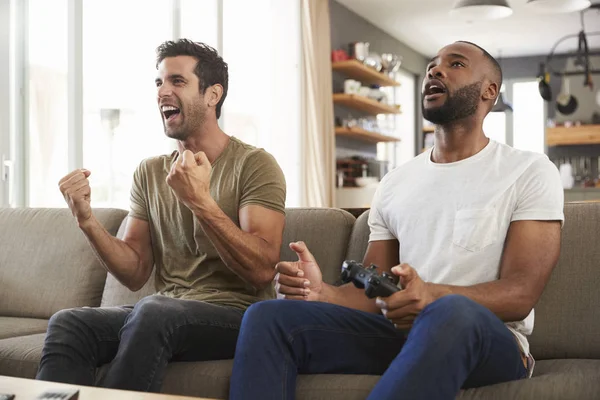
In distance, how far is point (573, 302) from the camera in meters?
1.90

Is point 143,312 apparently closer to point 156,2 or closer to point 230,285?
point 230,285

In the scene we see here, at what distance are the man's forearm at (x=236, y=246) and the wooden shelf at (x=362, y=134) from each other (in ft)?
16.8

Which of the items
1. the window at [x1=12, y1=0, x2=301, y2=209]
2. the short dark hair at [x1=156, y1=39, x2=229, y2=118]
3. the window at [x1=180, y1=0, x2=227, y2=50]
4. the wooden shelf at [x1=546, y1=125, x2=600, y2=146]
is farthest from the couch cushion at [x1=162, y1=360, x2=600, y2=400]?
the wooden shelf at [x1=546, y1=125, x2=600, y2=146]

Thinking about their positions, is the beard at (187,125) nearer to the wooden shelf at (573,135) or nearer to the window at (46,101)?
the window at (46,101)

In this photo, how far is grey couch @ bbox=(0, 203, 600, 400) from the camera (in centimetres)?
161

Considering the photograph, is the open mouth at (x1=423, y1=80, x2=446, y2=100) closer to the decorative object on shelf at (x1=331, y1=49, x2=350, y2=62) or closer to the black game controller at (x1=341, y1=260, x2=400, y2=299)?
the black game controller at (x1=341, y1=260, x2=400, y2=299)

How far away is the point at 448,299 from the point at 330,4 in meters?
6.28

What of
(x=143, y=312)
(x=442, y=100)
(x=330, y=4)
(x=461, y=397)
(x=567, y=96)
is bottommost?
(x=461, y=397)

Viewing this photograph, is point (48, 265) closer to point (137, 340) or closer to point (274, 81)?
point (137, 340)

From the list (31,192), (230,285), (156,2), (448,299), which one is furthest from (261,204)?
Answer: (156,2)

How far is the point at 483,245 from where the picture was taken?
173 centimetres

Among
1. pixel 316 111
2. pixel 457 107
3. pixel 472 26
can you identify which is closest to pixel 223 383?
pixel 457 107

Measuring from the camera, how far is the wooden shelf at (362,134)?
6996 millimetres

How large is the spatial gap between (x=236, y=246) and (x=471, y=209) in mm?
550
